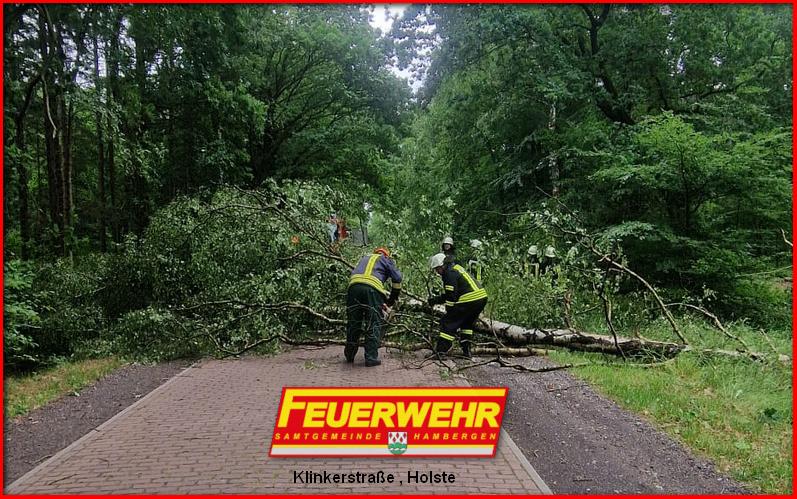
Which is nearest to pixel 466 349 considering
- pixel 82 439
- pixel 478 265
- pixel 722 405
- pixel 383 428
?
pixel 478 265

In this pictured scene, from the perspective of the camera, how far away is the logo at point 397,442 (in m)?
3.76

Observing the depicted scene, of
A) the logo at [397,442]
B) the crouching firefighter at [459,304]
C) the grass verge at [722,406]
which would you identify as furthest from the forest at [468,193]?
the logo at [397,442]

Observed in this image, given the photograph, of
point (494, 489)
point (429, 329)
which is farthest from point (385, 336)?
point (494, 489)

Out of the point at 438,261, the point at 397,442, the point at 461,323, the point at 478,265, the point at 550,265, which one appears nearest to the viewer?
the point at 397,442

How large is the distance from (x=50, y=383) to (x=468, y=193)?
11.7m

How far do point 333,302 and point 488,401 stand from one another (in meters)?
4.40

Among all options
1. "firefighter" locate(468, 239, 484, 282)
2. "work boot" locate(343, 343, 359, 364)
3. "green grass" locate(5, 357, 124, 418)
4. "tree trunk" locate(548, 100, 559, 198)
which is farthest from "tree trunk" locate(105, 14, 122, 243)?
"tree trunk" locate(548, 100, 559, 198)

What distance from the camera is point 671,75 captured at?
1246 cm

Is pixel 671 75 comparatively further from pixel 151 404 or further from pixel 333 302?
pixel 151 404

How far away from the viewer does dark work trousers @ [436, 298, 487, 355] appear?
22.5ft

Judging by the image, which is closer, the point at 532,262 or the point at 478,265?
the point at 532,262

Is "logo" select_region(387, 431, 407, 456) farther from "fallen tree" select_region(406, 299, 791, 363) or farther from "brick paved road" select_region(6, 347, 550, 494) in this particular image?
"fallen tree" select_region(406, 299, 791, 363)

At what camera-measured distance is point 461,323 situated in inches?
276

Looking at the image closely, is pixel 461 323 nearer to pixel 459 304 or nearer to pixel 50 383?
pixel 459 304
